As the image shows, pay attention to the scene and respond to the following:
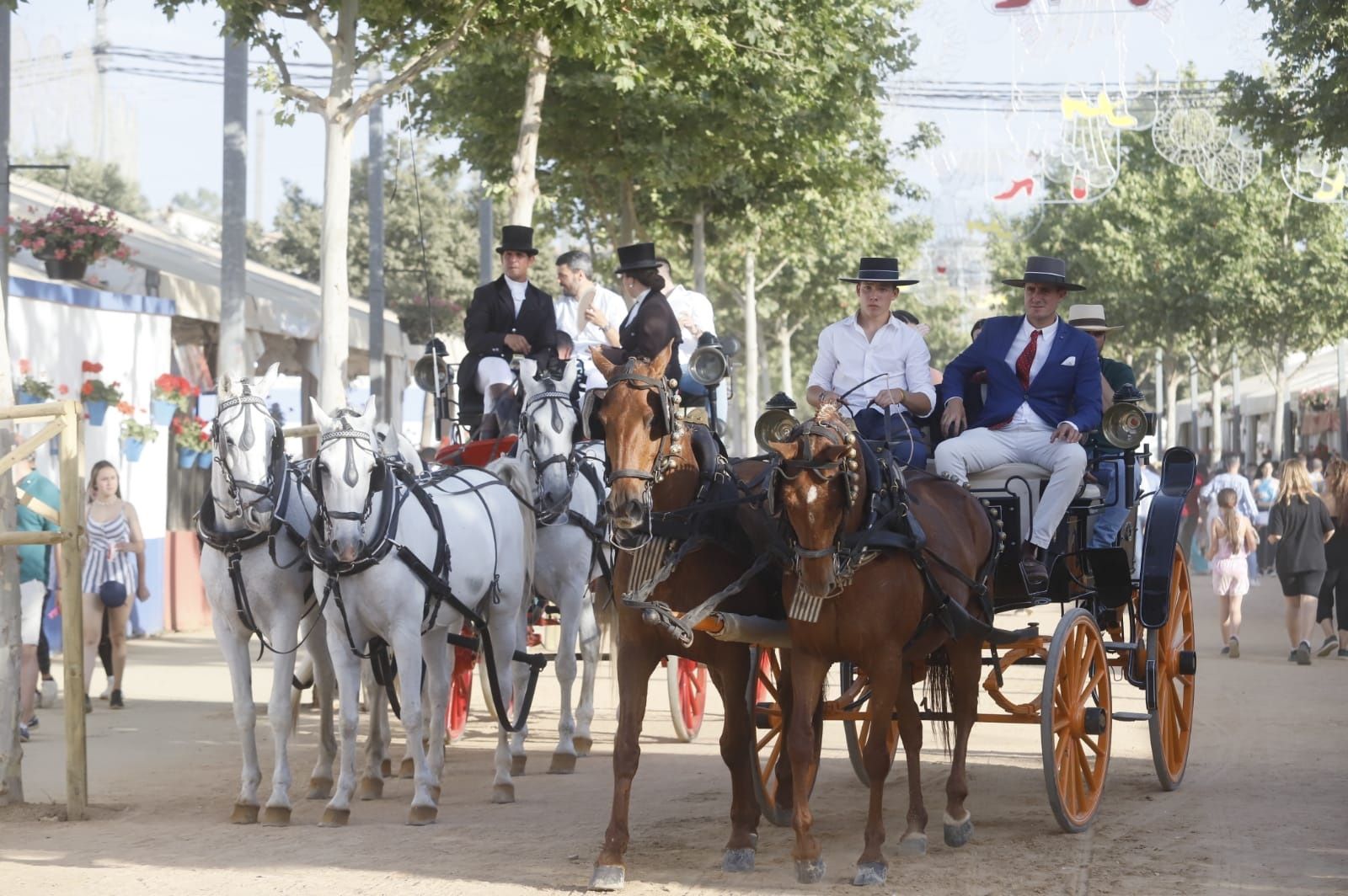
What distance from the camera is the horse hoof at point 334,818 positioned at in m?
8.95

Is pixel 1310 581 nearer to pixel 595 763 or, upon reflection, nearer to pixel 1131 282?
pixel 595 763

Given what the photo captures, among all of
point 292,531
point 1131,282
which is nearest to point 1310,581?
point 292,531

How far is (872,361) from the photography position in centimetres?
907

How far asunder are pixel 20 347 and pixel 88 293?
1415 millimetres

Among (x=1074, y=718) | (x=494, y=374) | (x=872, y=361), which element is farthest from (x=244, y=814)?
(x=1074, y=718)

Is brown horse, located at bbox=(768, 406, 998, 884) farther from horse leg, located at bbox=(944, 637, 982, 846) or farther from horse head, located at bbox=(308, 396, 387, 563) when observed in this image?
horse head, located at bbox=(308, 396, 387, 563)

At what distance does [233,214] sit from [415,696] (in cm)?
1089

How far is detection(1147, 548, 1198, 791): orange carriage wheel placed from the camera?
943cm

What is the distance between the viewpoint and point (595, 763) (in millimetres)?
11359

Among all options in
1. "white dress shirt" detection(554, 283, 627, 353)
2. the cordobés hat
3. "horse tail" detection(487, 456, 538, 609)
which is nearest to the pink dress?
"white dress shirt" detection(554, 283, 627, 353)

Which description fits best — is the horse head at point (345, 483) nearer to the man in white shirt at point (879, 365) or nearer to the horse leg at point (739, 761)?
the horse leg at point (739, 761)

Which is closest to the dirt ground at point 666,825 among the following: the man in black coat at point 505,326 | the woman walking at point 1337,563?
the man in black coat at point 505,326

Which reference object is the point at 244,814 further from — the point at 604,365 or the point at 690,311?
the point at 690,311

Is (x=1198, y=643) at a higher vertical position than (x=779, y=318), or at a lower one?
lower
